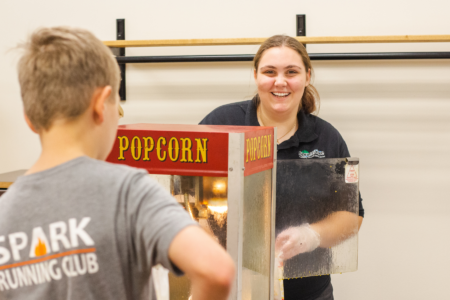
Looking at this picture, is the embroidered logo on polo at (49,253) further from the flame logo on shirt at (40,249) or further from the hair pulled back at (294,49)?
the hair pulled back at (294,49)

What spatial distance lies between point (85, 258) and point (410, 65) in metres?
1.57

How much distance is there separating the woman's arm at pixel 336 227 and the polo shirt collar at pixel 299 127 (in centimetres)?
28

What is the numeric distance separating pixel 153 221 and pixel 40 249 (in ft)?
0.44

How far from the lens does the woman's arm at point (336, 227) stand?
987 mm

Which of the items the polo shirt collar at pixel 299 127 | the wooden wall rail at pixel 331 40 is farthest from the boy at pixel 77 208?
the wooden wall rail at pixel 331 40

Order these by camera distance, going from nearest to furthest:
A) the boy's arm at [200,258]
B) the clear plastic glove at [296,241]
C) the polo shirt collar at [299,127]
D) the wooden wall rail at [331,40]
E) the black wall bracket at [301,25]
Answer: the boy's arm at [200,258]
the clear plastic glove at [296,241]
the polo shirt collar at [299,127]
the wooden wall rail at [331,40]
the black wall bracket at [301,25]

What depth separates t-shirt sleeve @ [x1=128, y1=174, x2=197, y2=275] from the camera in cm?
43

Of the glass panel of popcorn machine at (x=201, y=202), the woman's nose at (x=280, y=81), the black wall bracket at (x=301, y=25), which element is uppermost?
the black wall bracket at (x=301, y=25)

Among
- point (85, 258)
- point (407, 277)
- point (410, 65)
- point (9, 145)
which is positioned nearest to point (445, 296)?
point (407, 277)

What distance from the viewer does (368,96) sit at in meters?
1.71

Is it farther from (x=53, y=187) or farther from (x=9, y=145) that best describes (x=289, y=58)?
(x=9, y=145)

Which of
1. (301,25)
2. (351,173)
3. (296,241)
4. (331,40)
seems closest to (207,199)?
(296,241)

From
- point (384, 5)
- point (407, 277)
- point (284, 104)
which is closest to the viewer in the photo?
point (284, 104)

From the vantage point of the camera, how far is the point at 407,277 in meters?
1.78
